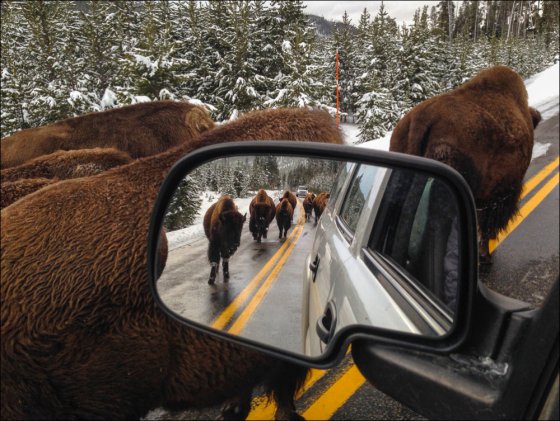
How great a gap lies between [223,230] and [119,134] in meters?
6.30

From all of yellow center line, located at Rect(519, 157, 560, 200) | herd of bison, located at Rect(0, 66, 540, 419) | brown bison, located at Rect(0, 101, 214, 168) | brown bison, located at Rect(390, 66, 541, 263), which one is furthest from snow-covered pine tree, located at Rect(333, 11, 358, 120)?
herd of bison, located at Rect(0, 66, 540, 419)

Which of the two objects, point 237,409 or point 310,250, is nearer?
point 310,250

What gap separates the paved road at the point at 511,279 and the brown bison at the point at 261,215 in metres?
1.49

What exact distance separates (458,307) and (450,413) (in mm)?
279

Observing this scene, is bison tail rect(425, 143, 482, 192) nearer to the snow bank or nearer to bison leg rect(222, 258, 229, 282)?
bison leg rect(222, 258, 229, 282)

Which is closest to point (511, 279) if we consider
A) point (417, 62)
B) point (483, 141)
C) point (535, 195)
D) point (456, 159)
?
point (456, 159)

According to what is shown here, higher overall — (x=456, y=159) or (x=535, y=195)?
(x=456, y=159)

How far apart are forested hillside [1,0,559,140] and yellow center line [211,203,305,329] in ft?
42.0

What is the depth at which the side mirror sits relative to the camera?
3.54 ft

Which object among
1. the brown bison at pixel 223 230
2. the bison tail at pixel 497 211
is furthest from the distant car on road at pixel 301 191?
the bison tail at pixel 497 211

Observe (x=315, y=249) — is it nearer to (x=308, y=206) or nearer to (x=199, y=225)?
(x=308, y=206)

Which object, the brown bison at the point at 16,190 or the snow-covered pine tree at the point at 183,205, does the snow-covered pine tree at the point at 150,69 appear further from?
the snow-covered pine tree at the point at 183,205

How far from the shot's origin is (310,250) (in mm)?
1198

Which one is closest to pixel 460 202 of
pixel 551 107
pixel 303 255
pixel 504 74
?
pixel 303 255
